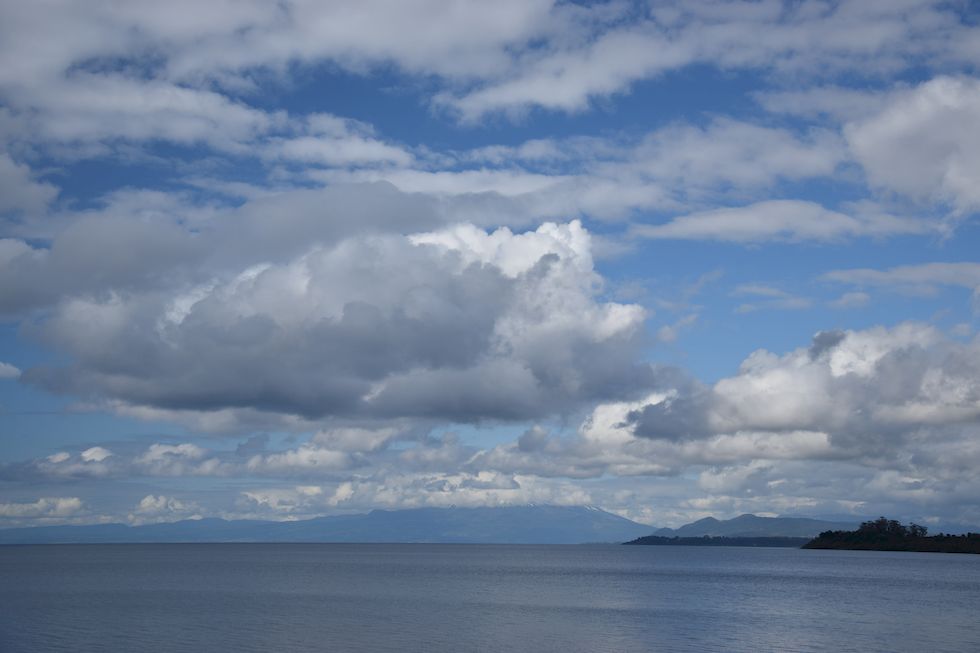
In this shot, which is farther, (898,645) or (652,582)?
(652,582)

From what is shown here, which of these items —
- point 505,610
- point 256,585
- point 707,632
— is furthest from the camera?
point 256,585

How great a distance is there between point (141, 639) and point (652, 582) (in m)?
113

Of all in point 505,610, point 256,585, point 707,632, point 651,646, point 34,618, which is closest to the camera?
point 651,646

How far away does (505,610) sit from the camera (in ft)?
337

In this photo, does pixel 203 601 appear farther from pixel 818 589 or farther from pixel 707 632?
pixel 818 589

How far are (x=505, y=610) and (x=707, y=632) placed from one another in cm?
2639

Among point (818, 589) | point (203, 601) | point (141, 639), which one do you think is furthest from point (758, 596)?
point (141, 639)

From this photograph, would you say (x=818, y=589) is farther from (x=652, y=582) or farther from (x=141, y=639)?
(x=141, y=639)

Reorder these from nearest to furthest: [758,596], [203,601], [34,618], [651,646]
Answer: [651,646], [34,618], [203,601], [758,596]

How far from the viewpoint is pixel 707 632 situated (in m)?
83.4

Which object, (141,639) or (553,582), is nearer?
(141,639)

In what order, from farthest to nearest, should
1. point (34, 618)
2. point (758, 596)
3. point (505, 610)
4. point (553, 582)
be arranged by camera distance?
1. point (553, 582)
2. point (758, 596)
3. point (505, 610)
4. point (34, 618)

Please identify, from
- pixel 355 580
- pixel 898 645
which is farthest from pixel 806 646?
pixel 355 580

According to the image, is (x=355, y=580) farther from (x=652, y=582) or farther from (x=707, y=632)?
(x=707, y=632)
